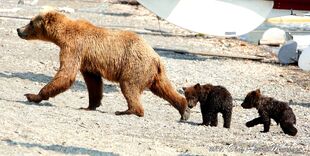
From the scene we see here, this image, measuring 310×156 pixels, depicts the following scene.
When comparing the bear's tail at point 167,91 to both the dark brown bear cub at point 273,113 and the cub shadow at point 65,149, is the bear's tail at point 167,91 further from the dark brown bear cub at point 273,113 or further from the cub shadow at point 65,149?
the cub shadow at point 65,149

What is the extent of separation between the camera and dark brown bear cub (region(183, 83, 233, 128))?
12594mm

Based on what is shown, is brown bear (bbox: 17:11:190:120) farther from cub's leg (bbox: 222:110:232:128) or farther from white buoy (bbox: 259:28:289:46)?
white buoy (bbox: 259:28:289:46)

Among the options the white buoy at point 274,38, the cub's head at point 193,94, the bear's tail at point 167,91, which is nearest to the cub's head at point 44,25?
the bear's tail at point 167,91

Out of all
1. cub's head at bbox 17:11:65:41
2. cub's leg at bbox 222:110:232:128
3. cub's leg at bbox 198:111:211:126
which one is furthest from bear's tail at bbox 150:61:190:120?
cub's head at bbox 17:11:65:41

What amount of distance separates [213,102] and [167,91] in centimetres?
72

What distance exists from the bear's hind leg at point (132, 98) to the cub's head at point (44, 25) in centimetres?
128

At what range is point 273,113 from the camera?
1260 cm

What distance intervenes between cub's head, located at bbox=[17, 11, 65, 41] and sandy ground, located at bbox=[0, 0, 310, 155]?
0.92 meters

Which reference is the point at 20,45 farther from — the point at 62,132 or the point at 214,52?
the point at 62,132

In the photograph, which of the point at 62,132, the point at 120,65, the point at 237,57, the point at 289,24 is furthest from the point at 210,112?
the point at 289,24

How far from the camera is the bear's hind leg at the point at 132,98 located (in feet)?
41.5

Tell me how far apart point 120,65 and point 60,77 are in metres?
0.82

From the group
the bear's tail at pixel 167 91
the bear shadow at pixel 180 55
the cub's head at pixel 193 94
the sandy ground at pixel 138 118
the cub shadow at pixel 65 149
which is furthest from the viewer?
the bear shadow at pixel 180 55

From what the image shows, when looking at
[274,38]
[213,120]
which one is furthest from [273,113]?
[274,38]
